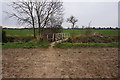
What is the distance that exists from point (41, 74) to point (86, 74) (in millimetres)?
1272

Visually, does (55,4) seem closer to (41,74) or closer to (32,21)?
(32,21)

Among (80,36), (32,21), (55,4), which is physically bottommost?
(80,36)

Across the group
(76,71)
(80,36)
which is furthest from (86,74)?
(80,36)

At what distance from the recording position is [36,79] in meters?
Answer: 3.31

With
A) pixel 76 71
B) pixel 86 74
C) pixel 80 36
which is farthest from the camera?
pixel 80 36

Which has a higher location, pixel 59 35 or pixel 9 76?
pixel 59 35

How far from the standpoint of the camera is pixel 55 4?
16.5 metres

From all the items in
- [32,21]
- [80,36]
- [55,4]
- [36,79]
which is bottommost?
[36,79]

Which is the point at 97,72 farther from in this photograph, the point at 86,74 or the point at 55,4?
the point at 55,4

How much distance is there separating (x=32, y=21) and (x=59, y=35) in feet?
12.2

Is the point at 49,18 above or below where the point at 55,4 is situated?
below

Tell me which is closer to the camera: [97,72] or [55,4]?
[97,72]

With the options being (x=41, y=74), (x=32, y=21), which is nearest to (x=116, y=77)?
(x=41, y=74)

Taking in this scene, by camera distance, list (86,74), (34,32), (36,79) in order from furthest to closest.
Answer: (34,32)
(86,74)
(36,79)
